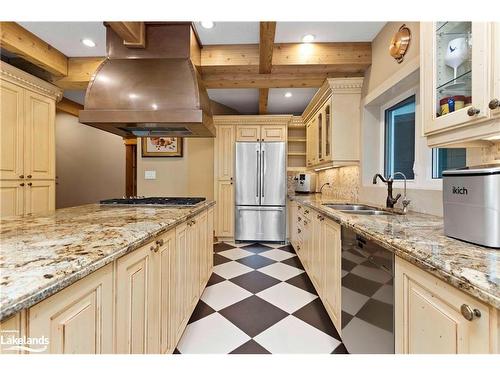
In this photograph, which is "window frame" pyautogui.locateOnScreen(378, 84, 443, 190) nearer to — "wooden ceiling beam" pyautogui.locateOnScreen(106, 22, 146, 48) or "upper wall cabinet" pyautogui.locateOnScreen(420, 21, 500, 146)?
"upper wall cabinet" pyautogui.locateOnScreen(420, 21, 500, 146)

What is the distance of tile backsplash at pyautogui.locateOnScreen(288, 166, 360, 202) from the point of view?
288 cm

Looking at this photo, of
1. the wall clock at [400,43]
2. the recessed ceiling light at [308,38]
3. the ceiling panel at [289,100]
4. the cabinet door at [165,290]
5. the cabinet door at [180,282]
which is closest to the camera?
the cabinet door at [165,290]

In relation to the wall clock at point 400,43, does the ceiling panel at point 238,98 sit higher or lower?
higher

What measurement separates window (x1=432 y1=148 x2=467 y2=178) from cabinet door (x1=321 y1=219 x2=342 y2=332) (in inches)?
33.5

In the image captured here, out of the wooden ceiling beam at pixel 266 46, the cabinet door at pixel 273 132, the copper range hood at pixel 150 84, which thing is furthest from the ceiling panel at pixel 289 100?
the copper range hood at pixel 150 84

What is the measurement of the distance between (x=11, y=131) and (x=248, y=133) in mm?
2995

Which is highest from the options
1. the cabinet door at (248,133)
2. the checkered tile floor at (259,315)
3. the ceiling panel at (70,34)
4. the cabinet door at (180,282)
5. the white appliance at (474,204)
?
the ceiling panel at (70,34)

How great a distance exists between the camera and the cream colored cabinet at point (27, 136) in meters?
2.48

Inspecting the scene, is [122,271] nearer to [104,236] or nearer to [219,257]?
[104,236]

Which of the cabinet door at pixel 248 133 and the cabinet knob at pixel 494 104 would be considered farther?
the cabinet door at pixel 248 133

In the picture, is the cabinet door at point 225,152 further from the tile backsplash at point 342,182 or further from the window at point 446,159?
the window at point 446,159

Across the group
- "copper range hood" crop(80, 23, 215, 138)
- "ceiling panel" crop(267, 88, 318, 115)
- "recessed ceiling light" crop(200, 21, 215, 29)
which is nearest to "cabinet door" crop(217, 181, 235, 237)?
"ceiling panel" crop(267, 88, 318, 115)

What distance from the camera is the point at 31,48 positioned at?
2.37 metres

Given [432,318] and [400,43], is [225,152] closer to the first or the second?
[400,43]
